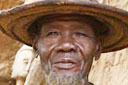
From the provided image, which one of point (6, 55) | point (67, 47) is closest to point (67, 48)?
point (67, 47)

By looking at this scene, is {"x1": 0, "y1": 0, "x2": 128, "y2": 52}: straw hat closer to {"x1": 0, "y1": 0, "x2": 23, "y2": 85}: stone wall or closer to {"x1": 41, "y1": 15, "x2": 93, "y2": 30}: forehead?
{"x1": 41, "y1": 15, "x2": 93, "y2": 30}: forehead

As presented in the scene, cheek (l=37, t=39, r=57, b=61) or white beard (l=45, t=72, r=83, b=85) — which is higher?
cheek (l=37, t=39, r=57, b=61)

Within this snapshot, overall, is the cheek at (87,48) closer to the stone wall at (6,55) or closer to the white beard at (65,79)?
the white beard at (65,79)

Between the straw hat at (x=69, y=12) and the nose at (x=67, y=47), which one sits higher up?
the straw hat at (x=69, y=12)

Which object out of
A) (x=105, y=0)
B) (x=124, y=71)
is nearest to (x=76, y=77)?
(x=124, y=71)

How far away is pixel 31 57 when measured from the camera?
8.30 feet

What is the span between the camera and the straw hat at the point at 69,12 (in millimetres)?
1330

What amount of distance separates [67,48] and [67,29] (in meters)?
0.05

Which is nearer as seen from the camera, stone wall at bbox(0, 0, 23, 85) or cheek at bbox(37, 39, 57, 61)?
cheek at bbox(37, 39, 57, 61)

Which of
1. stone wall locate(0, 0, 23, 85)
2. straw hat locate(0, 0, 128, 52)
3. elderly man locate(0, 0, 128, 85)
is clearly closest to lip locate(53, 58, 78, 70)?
elderly man locate(0, 0, 128, 85)

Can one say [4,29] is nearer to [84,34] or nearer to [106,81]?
[84,34]

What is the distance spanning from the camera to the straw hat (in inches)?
52.4

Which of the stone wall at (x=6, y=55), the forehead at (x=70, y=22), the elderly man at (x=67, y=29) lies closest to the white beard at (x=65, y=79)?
the elderly man at (x=67, y=29)

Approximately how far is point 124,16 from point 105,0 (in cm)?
98
